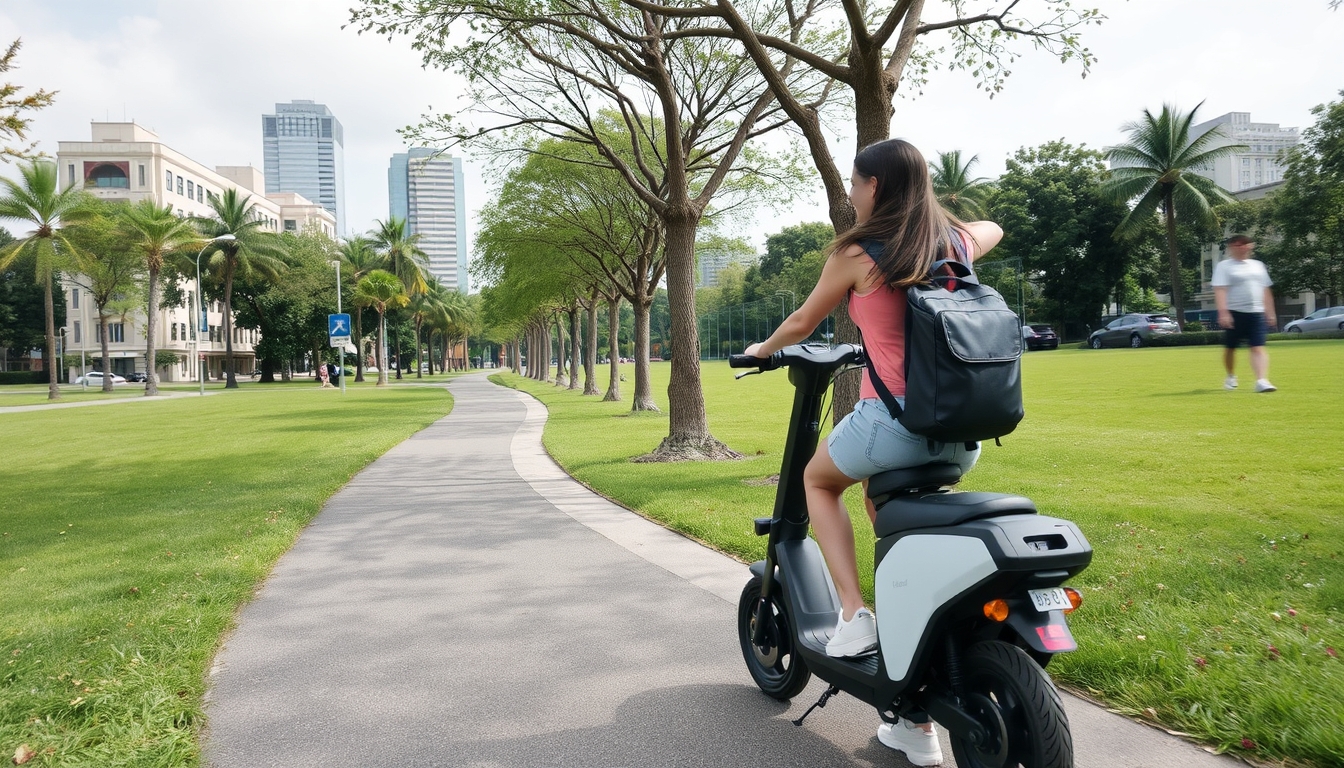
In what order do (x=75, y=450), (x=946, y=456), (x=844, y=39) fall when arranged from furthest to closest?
(x=75, y=450)
(x=844, y=39)
(x=946, y=456)

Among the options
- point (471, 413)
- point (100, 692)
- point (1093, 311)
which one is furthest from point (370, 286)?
point (100, 692)

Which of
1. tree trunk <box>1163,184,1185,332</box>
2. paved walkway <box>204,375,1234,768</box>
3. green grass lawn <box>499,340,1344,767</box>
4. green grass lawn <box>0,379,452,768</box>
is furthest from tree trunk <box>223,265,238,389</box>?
paved walkway <box>204,375,1234,768</box>

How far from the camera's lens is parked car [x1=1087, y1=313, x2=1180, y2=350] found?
1580 inches

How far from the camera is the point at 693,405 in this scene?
12977 millimetres

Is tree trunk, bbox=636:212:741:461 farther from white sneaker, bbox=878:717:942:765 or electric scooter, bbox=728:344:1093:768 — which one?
electric scooter, bbox=728:344:1093:768

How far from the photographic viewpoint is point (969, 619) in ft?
8.17

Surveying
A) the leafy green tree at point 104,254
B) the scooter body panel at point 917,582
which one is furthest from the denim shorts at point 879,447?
the leafy green tree at point 104,254

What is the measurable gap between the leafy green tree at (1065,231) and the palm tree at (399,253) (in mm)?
41312

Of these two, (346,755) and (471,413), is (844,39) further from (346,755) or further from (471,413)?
(471,413)

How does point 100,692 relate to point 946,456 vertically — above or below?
below

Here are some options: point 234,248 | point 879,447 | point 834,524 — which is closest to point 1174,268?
point 834,524

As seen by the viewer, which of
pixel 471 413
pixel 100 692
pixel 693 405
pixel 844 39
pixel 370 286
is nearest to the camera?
pixel 100 692

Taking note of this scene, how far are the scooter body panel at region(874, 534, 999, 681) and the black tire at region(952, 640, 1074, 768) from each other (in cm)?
17

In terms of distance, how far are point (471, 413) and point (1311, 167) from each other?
4129cm
